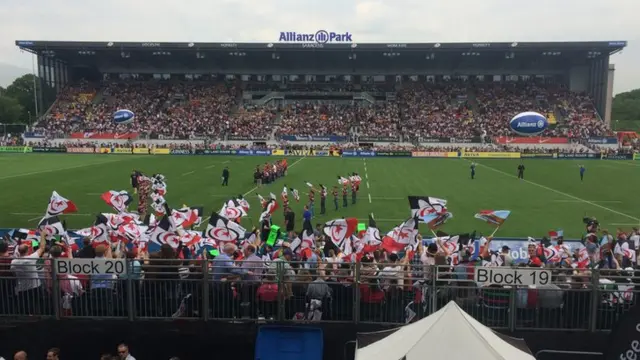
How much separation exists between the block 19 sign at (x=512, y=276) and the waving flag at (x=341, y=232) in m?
3.79

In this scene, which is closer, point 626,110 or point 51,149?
point 51,149

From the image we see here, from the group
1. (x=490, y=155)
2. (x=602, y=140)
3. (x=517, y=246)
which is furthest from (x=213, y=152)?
(x=517, y=246)

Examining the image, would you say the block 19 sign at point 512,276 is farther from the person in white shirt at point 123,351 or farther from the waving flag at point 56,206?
the waving flag at point 56,206

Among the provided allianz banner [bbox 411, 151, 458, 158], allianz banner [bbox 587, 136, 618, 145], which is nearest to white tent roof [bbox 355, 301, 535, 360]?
allianz banner [bbox 411, 151, 458, 158]

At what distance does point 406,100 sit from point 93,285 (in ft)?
256

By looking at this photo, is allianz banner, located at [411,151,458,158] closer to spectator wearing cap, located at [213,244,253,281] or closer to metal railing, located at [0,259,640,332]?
metal railing, located at [0,259,640,332]

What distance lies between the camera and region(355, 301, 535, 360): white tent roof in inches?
241

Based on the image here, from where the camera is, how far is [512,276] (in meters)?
8.66

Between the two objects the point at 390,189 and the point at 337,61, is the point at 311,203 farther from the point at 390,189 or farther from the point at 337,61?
the point at 337,61

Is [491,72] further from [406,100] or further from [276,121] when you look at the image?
[276,121]

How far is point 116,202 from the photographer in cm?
1422

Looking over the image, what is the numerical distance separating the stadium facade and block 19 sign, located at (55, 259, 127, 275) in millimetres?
68453

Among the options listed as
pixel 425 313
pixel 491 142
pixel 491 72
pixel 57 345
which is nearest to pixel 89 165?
pixel 57 345

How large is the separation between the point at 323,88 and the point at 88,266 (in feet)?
262
